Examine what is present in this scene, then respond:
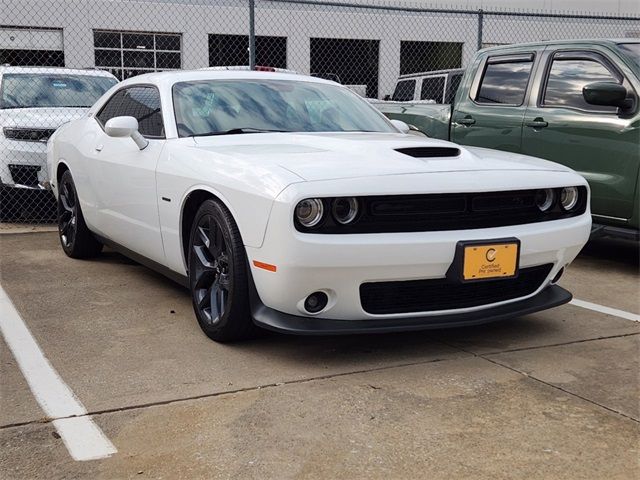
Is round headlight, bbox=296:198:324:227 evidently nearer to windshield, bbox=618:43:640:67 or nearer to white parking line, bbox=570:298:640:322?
white parking line, bbox=570:298:640:322

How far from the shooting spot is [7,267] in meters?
5.91

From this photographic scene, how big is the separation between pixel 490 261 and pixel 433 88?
890 centimetres

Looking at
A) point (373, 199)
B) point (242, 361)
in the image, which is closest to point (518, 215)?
point (373, 199)

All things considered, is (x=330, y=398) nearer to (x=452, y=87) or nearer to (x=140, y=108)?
(x=140, y=108)

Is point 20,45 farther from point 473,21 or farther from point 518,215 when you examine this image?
point 518,215

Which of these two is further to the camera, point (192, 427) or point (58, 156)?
point (58, 156)

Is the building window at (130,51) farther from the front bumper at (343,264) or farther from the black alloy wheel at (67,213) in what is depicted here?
the front bumper at (343,264)

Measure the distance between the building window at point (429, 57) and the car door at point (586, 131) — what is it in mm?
21907

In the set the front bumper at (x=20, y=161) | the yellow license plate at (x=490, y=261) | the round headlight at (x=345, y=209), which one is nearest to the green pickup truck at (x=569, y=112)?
the yellow license plate at (x=490, y=261)

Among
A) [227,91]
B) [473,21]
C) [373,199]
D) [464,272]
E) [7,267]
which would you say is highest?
[473,21]

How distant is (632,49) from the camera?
5.94 m

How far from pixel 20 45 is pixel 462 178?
23.4 metres

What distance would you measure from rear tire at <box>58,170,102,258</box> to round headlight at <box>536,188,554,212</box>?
3.37 metres

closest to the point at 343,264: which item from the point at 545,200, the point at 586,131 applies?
the point at 545,200
